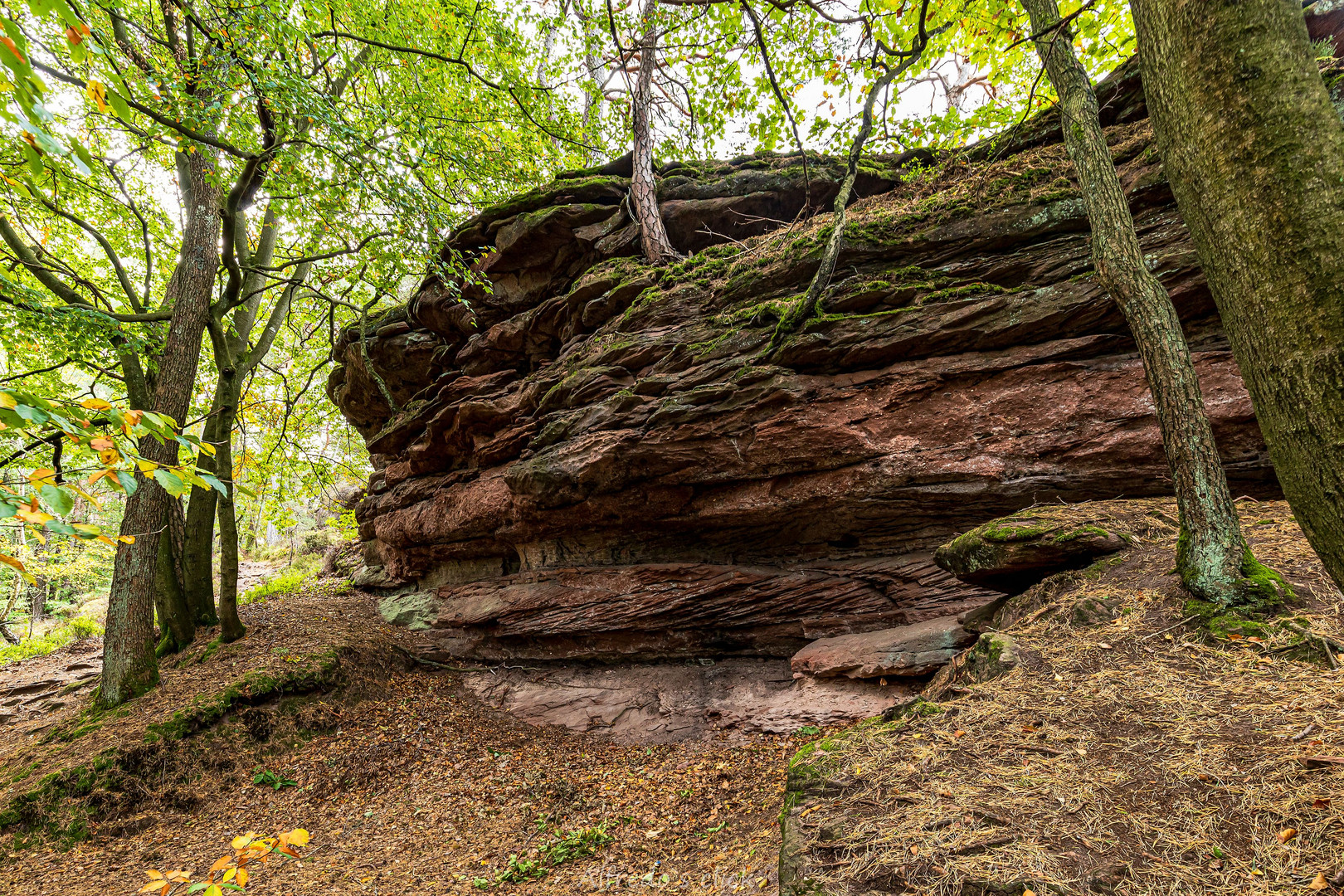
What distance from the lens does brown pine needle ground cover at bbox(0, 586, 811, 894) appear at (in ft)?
16.0

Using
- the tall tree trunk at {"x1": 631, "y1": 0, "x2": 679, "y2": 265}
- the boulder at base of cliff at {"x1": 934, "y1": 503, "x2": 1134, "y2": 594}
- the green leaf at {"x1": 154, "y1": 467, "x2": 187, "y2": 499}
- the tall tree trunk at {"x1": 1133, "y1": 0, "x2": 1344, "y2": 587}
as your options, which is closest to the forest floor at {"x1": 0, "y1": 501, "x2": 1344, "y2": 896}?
the boulder at base of cliff at {"x1": 934, "y1": 503, "x2": 1134, "y2": 594}

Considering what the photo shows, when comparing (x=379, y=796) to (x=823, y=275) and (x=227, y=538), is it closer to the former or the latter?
(x=227, y=538)

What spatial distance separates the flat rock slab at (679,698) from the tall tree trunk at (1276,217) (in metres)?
5.07

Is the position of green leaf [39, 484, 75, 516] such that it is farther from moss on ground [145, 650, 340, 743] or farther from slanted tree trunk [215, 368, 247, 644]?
slanted tree trunk [215, 368, 247, 644]

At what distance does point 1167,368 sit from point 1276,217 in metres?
3.58

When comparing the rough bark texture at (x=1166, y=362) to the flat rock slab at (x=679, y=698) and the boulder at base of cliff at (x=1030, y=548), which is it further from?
the flat rock slab at (x=679, y=698)

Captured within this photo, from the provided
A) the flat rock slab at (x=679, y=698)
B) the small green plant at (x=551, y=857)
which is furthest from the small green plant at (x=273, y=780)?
the small green plant at (x=551, y=857)

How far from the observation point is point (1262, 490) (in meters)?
5.51

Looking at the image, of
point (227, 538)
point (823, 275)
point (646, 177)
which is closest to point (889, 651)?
point (823, 275)

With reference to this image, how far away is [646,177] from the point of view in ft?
33.9

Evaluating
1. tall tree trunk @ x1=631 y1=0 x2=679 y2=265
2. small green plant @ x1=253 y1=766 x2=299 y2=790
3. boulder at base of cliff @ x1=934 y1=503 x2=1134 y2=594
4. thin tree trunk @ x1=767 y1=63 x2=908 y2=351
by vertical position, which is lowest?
small green plant @ x1=253 y1=766 x2=299 y2=790

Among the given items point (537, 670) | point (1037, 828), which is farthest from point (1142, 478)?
point (537, 670)

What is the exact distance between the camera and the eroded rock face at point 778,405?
629 cm

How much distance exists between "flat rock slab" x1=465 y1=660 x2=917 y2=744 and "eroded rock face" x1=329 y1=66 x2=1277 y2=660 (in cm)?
38
